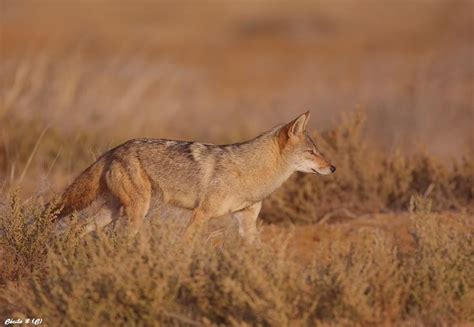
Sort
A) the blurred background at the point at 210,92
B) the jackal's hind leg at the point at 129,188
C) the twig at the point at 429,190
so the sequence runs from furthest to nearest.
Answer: the blurred background at the point at 210,92 < the twig at the point at 429,190 < the jackal's hind leg at the point at 129,188

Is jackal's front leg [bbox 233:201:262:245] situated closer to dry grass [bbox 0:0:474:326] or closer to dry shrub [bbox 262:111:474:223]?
dry grass [bbox 0:0:474:326]

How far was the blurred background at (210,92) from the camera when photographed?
11.5m

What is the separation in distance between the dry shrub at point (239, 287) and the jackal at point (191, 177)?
130cm

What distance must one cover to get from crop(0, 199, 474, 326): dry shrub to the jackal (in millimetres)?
1303

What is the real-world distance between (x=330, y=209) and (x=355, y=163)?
24.6 inches

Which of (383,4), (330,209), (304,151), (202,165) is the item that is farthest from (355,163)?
(383,4)

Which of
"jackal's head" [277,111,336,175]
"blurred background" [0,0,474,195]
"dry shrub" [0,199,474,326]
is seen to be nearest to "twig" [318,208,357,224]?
"blurred background" [0,0,474,195]

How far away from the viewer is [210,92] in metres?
23.4

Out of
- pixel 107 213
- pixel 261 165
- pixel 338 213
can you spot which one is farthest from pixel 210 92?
pixel 107 213

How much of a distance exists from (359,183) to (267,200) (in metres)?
1.05

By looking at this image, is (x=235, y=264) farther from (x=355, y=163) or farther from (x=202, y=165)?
(x=355, y=163)

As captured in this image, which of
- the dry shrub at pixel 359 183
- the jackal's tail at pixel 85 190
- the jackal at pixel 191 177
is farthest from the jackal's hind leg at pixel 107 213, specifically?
the dry shrub at pixel 359 183

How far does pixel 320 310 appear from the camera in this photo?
5.19 meters

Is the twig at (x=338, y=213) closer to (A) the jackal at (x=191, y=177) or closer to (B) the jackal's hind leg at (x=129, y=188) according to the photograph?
(A) the jackal at (x=191, y=177)
